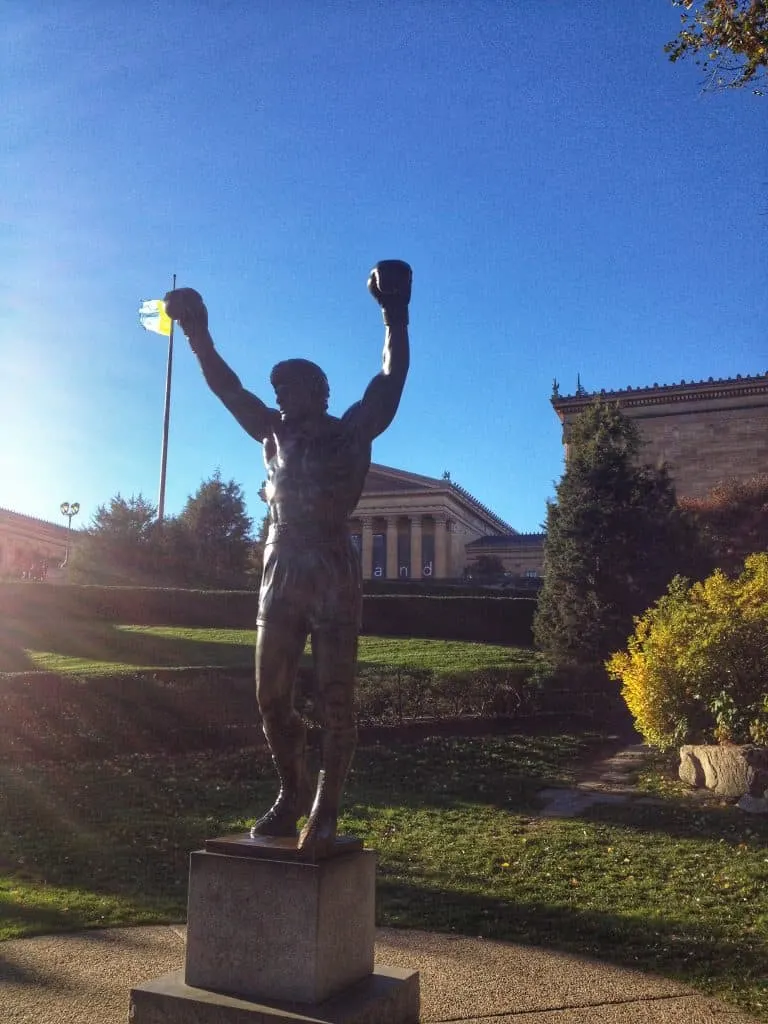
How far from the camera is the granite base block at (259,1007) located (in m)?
3.54

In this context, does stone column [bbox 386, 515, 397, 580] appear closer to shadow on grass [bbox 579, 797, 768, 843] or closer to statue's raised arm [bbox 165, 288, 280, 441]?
shadow on grass [bbox 579, 797, 768, 843]

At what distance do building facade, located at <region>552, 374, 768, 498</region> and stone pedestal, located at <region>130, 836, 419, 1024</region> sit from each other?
137 feet

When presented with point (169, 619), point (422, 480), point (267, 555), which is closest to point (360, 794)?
point (267, 555)

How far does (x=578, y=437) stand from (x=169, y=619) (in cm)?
1482

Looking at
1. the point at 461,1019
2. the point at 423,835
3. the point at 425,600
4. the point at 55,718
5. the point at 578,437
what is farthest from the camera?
the point at 425,600

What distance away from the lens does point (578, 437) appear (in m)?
26.1

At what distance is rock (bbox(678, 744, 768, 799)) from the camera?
36.4ft

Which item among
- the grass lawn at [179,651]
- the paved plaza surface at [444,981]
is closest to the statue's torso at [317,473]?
the paved plaza surface at [444,981]

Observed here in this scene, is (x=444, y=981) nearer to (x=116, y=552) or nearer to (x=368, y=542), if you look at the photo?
(x=116, y=552)

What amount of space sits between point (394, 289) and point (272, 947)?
3238mm

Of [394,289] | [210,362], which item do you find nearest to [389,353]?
[394,289]

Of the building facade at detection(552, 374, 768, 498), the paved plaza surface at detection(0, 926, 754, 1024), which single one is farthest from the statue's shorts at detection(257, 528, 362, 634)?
the building facade at detection(552, 374, 768, 498)

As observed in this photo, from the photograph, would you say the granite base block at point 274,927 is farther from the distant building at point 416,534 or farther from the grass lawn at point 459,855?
the distant building at point 416,534

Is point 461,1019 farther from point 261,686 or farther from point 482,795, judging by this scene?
point 482,795
